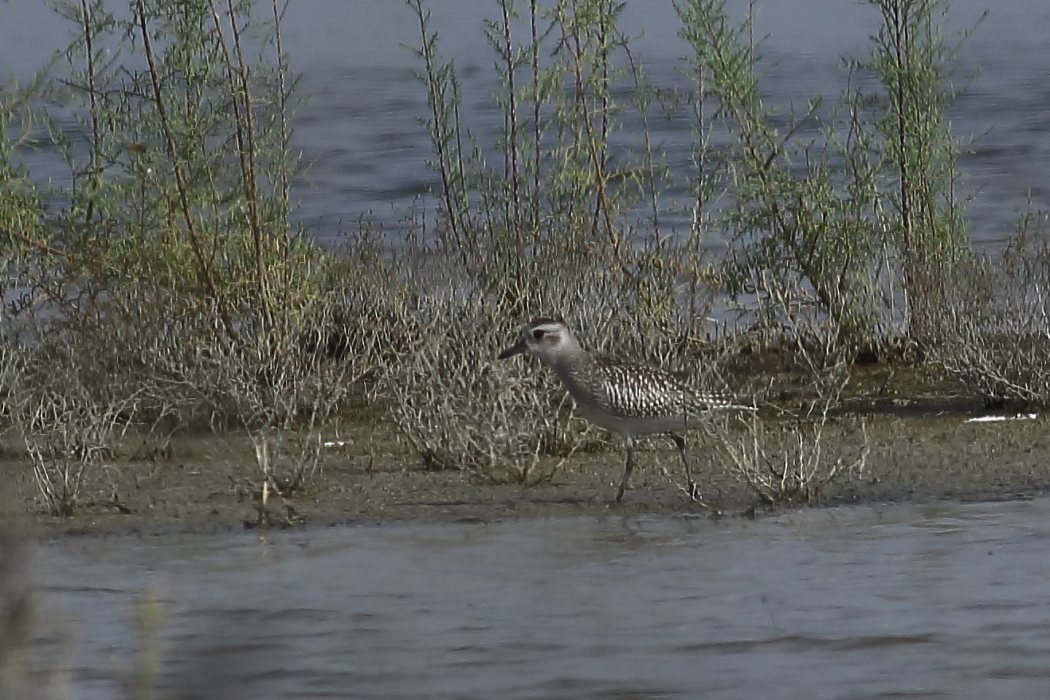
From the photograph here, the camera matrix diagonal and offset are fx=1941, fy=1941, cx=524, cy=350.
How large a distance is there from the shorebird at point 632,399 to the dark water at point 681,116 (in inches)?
108

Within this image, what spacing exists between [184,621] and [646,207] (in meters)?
10.2

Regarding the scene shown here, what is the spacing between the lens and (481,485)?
880 cm

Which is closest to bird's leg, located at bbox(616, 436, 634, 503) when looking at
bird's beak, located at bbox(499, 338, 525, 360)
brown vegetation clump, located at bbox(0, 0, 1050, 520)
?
brown vegetation clump, located at bbox(0, 0, 1050, 520)

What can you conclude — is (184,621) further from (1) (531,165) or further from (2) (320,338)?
(1) (531,165)

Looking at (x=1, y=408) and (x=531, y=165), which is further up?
(x=531, y=165)

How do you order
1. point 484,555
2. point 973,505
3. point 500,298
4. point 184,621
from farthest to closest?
point 500,298 → point 973,505 → point 484,555 → point 184,621

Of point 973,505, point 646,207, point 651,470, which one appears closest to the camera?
point 973,505

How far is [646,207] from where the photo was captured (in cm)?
1656

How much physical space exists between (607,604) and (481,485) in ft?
6.17

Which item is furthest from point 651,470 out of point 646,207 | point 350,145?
point 350,145

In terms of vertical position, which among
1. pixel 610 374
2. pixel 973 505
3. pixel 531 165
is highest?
pixel 531 165

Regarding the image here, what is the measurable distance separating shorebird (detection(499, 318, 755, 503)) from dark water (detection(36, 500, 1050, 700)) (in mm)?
569

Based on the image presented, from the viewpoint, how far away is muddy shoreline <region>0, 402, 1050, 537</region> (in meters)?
8.39

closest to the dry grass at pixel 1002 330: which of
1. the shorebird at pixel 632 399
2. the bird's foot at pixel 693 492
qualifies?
the shorebird at pixel 632 399
